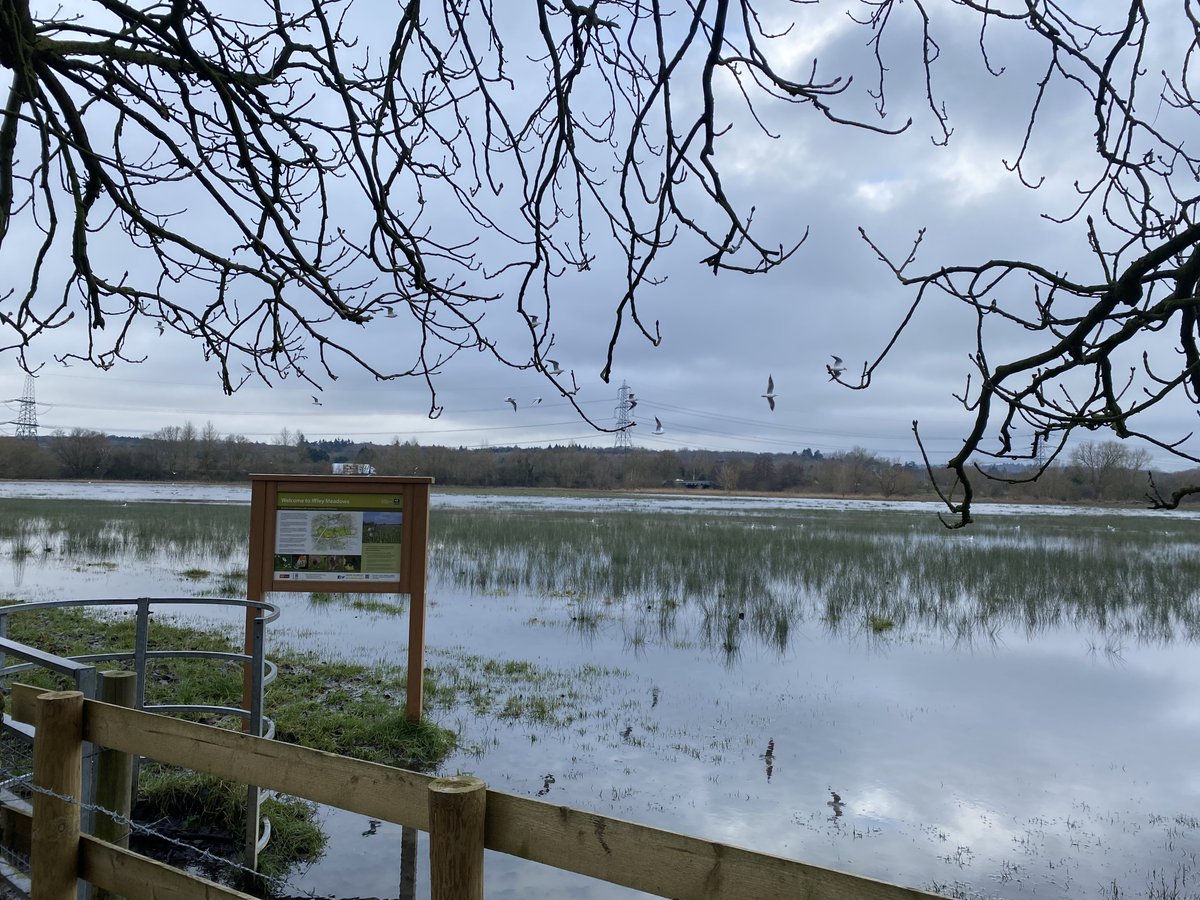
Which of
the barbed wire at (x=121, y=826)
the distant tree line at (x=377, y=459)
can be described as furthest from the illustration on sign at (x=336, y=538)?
the distant tree line at (x=377, y=459)

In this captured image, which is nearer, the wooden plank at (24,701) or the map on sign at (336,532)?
the wooden plank at (24,701)

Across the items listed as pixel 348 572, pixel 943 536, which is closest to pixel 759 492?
pixel 943 536

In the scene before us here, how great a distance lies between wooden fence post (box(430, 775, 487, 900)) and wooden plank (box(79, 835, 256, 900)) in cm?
70

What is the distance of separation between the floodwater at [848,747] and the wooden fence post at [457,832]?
319 centimetres

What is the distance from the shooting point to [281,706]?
25.7 ft

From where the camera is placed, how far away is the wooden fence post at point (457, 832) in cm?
204

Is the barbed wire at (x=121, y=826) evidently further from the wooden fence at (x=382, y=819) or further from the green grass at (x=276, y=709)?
the green grass at (x=276, y=709)

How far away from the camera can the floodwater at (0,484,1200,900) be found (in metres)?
5.65

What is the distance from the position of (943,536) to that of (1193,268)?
33511 millimetres

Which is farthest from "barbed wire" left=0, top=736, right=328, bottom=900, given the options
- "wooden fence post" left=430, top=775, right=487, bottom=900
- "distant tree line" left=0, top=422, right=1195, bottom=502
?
"distant tree line" left=0, top=422, right=1195, bottom=502

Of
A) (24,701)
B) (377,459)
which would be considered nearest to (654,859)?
(24,701)

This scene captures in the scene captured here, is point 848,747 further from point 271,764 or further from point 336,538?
point 271,764

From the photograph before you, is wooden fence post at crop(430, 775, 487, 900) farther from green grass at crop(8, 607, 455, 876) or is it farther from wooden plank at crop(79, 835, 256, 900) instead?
green grass at crop(8, 607, 455, 876)

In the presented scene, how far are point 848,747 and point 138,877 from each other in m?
6.57
